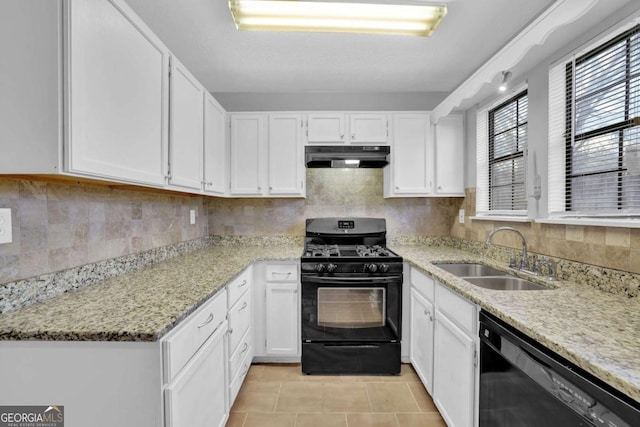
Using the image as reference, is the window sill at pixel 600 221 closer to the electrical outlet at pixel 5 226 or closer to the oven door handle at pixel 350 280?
the oven door handle at pixel 350 280

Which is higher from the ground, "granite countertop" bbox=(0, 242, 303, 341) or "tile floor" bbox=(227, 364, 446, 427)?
"granite countertop" bbox=(0, 242, 303, 341)

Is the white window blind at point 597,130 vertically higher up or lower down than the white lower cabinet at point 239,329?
higher up

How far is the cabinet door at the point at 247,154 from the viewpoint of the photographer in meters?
2.64

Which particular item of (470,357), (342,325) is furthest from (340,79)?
(470,357)

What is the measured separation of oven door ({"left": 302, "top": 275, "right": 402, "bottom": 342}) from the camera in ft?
7.22

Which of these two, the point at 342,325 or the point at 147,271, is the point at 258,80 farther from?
the point at 342,325

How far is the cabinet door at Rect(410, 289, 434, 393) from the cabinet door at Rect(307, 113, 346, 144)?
5.09 feet

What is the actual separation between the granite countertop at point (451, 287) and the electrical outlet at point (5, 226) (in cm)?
28

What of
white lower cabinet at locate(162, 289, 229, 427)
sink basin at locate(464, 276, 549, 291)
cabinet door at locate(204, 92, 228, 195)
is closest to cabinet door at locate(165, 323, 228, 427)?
white lower cabinet at locate(162, 289, 229, 427)

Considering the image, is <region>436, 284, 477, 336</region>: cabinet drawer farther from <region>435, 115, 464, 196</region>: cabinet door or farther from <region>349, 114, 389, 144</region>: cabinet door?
<region>349, 114, 389, 144</region>: cabinet door

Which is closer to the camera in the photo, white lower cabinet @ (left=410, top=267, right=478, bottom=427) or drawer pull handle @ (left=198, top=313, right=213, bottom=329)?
drawer pull handle @ (left=198, top=313, right=213, bottom=329)

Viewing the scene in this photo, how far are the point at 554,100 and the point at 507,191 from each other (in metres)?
0.72

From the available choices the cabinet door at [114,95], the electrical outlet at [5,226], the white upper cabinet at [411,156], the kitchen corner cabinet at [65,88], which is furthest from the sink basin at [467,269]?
the electrical outlet at [5,226]

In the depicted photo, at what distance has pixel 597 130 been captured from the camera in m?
1.44
